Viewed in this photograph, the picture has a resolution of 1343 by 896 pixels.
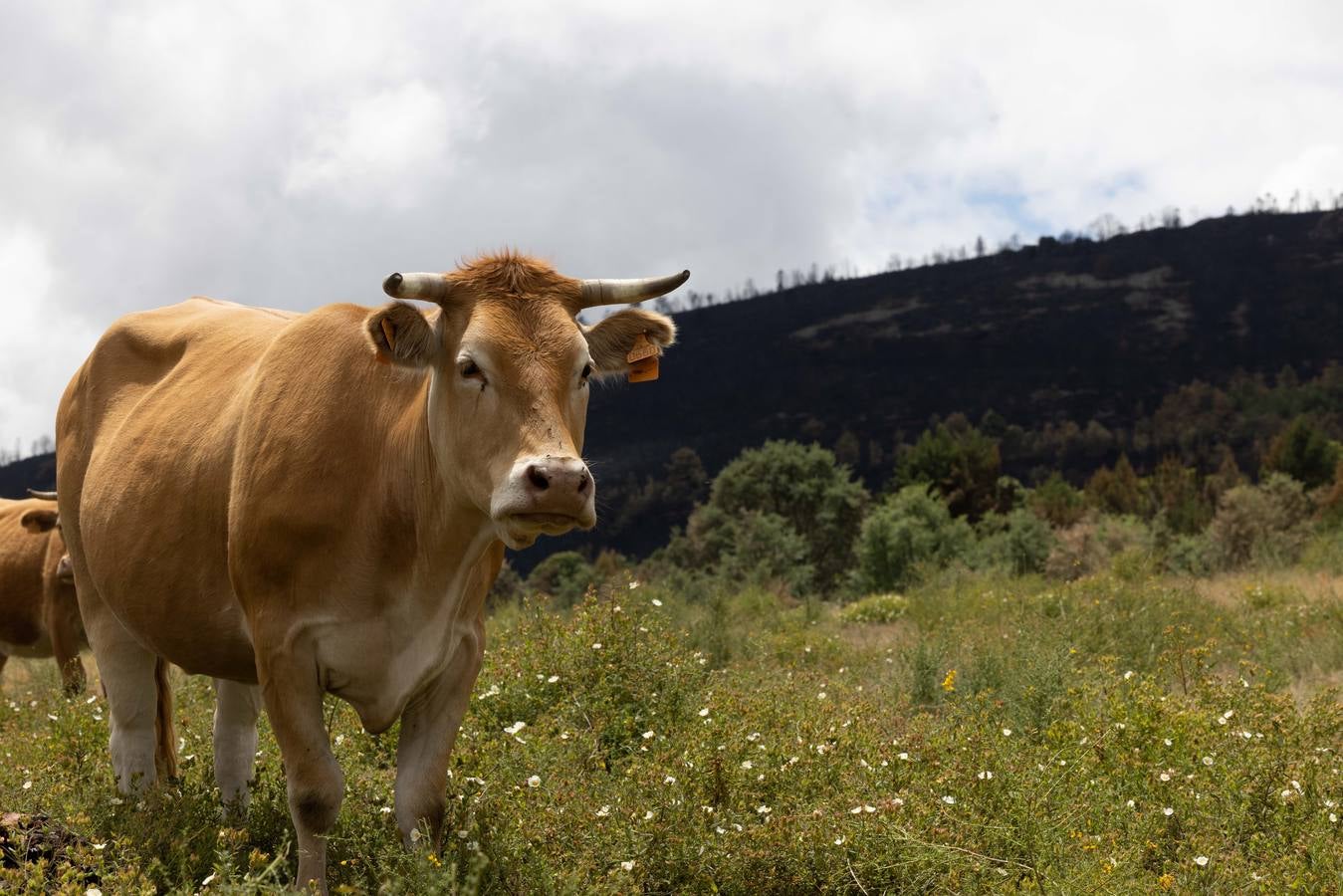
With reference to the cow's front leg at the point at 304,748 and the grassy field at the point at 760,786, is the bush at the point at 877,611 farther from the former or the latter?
the cow's front leg at the point at 304,748

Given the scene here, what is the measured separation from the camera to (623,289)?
14.8 feet

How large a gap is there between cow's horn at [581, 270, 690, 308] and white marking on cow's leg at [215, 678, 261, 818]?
268cm

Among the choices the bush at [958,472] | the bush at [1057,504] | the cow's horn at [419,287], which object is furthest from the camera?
the bush at [958,472]

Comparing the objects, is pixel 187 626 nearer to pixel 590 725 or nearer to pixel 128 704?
pixel 128 704

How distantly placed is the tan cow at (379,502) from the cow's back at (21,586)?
7725mm

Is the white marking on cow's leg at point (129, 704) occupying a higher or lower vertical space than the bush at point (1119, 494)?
higher

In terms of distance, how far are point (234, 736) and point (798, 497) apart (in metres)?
37.9

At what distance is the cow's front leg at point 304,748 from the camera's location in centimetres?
425

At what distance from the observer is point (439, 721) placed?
14.9 feet

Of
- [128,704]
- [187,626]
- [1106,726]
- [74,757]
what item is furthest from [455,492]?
[1106,726]

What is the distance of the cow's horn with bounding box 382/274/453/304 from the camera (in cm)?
411

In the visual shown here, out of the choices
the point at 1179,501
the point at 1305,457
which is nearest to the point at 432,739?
the point at 1179,501

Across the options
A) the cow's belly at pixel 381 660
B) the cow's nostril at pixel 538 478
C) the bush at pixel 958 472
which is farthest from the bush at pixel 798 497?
the cow's nostril at pixel 538 478

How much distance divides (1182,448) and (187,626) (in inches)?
3606
